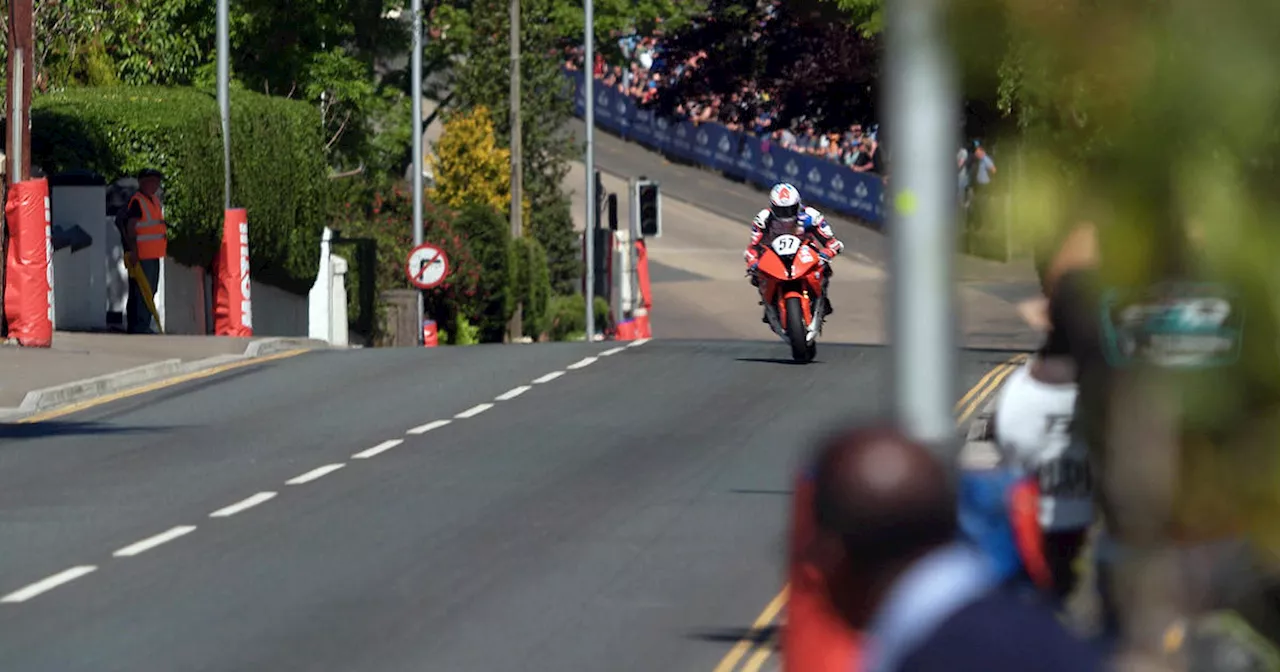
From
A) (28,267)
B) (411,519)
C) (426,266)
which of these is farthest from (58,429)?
(426,266)

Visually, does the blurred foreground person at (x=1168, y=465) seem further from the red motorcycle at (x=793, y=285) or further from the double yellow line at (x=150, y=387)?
the red motorcycle at (x=793, y=285)

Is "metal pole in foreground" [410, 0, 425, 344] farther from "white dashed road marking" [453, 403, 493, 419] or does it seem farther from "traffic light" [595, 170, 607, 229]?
"white dashed road marking" [453, 403, 493, 419]

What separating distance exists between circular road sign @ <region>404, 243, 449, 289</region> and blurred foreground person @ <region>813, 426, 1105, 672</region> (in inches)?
1375

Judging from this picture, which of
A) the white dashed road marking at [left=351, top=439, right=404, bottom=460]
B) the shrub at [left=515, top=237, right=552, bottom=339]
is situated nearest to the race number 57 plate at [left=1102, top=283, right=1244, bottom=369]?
the white dashed road marking at [left=351, top=439, right=404, bottom=460]

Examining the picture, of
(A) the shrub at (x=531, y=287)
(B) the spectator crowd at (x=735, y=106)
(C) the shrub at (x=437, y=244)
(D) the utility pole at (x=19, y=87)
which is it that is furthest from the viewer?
(A) the shrub at (x=531, y=287)

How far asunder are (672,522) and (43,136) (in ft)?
55.1

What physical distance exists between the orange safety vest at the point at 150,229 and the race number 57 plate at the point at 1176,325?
23120 mm

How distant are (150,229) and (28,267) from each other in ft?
11.9

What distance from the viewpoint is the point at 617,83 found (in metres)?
71.6

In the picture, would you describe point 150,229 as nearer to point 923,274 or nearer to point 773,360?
point 773,360

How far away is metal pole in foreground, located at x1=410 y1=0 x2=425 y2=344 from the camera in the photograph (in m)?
39.5

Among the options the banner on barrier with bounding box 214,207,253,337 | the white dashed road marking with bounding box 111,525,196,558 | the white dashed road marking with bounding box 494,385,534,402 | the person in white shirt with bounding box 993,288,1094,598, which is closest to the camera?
the person in white shirt with bounding box 993,288,1094,598

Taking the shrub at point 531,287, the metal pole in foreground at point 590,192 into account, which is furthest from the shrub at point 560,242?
the shrub at point 531,287

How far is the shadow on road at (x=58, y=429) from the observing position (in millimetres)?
17172
